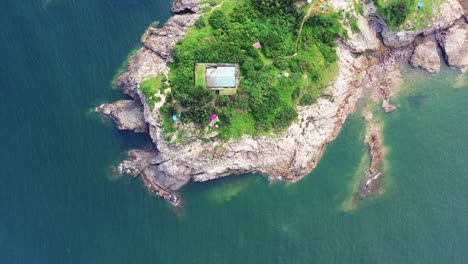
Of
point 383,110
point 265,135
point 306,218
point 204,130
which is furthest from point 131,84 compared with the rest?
point 383,110

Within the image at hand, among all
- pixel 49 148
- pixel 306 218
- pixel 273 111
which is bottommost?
pixel 306 218

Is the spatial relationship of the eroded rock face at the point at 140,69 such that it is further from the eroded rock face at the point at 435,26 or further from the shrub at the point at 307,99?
the eroded rock face at the point at 435,26

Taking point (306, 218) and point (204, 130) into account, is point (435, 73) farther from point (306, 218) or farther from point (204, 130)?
point (204, 130)

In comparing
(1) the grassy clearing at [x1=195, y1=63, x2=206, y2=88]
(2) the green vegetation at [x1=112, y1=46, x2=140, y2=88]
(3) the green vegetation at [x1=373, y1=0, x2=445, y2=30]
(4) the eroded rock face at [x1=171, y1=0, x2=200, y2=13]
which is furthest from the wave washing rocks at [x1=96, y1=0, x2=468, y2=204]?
(1) the grassy clearing at [x1=195, y1=63, x2=206, y2=88]

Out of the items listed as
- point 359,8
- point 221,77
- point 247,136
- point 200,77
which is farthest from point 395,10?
point 200,77

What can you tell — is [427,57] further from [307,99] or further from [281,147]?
[281,147]

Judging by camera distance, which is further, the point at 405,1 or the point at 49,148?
the point at 49,148
